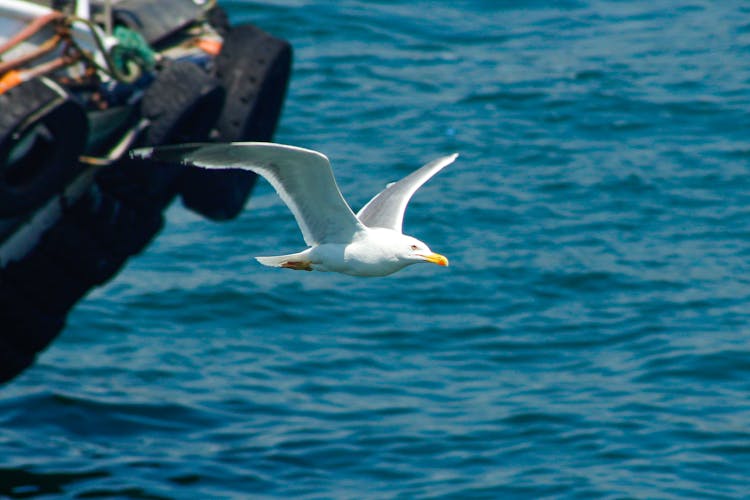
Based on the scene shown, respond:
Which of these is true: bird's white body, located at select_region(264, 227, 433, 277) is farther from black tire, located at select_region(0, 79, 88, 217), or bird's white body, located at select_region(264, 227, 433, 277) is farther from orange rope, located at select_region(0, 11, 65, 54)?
orange rope, located at select_region(0, 11, 65, 54)

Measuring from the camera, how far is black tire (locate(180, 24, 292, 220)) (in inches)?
447

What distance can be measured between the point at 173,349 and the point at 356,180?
3.40m

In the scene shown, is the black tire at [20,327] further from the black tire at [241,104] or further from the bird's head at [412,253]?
the bird's head at [412,253]

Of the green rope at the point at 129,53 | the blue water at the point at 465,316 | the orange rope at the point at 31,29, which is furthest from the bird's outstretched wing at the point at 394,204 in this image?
the blue water at the point at 465,316

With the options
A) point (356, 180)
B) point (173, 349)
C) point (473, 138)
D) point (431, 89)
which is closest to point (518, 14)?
point (431, 89)

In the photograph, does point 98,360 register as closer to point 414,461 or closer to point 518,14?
point 414,461

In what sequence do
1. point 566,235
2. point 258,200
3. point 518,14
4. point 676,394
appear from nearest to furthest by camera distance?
point 676,394, point 566,235, point 258,200, point 518,14

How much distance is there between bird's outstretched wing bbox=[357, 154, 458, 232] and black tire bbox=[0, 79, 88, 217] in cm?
233

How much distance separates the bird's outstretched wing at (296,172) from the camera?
7168 mm

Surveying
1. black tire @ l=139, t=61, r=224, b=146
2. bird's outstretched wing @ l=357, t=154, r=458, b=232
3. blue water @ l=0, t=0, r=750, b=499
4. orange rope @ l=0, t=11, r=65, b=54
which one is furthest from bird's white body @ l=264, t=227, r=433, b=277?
blue water @ l=0, t=0, r=750, b=499

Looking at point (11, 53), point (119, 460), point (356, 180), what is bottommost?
point (119, 460)

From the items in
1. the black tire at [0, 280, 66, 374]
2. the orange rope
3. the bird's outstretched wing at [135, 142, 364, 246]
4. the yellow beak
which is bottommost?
the black tire at [0, 280, 66, 374]

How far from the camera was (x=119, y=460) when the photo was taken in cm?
1179

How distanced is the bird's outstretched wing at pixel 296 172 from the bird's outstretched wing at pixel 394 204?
60 centimetres
